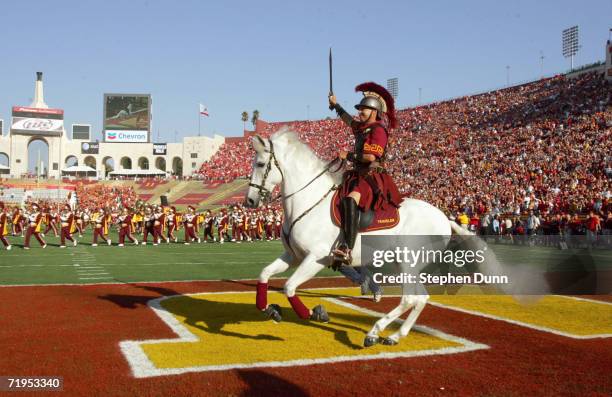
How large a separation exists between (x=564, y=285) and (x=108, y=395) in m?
10.2

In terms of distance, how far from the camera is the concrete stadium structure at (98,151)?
9100 centimetres

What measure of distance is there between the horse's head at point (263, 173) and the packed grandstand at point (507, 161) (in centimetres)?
106

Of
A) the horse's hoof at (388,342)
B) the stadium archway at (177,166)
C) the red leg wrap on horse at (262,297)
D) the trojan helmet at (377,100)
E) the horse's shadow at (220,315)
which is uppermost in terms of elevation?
the stadium archway at (177,166)

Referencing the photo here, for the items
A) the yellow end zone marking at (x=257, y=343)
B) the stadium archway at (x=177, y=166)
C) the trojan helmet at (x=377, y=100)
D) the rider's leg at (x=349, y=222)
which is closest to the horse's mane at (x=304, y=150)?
the rider's leg at (x=349, y=222)

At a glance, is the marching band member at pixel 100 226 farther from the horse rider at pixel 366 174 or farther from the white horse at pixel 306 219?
the horse rider at pixel 366 174

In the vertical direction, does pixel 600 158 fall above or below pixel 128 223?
above

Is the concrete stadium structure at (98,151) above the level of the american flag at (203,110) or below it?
below

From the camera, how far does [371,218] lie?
252 inches

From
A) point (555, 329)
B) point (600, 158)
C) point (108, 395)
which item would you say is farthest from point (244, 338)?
point (600, 158)

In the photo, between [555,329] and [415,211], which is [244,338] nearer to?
[415,211]

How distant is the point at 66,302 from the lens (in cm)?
902

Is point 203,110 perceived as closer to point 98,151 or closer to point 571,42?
point 98,151

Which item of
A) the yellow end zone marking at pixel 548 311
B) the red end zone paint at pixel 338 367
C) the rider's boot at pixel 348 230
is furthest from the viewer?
the yellow end zone marking at pixel 548 311

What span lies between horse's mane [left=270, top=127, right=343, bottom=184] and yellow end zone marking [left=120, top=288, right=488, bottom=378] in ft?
6.86
